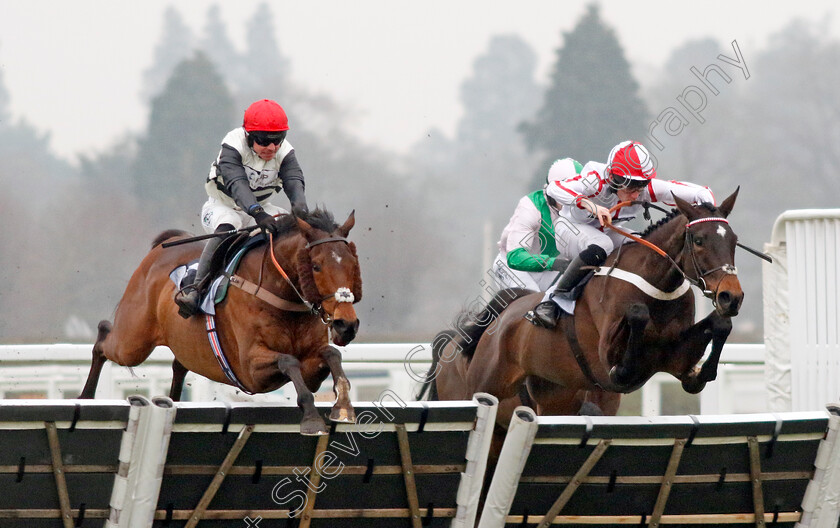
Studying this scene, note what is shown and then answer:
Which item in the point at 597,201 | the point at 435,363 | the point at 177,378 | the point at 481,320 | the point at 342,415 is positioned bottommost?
the point at 177,378

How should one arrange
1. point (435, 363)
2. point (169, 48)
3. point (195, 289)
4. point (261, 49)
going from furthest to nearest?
point (261, 49)
point (169, 48)
point (435, 363)
point (195, 289)

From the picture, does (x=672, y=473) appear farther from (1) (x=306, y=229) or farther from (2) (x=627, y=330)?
(1) (x=306, y=229)

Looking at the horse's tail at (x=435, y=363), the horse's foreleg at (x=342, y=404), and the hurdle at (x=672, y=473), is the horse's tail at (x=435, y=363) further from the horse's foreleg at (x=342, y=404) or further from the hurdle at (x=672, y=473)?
the horse's foreleg at (x=342, y=404)

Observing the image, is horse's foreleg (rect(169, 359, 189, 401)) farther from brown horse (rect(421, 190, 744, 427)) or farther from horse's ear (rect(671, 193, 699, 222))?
horse's ear (rect(671, 193, 699, 222))

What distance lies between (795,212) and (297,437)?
332 centimetres

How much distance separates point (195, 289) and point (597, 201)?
209cm

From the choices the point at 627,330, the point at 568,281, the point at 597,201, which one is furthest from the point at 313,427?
the point at 597,201

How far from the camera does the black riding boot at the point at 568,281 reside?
18.7 feet

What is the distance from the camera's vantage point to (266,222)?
5375 mm

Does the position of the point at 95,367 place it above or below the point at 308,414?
below

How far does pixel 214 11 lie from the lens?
53250 millimetres

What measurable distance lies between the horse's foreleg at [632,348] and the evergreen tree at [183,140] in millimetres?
16932

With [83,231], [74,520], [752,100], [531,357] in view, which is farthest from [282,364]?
[752,100]

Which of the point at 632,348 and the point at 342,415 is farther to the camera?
the point at 632,348
